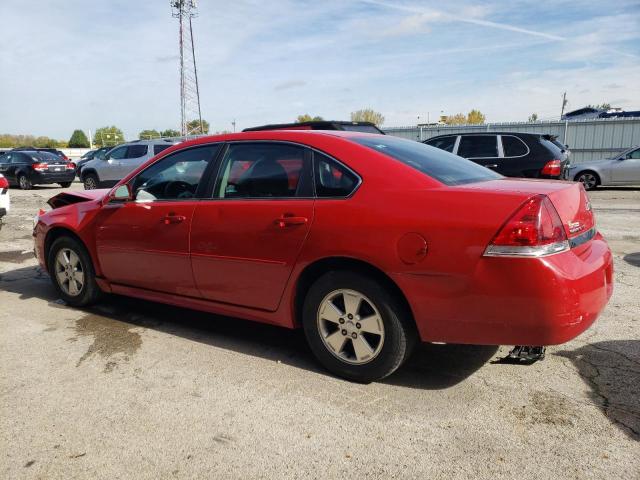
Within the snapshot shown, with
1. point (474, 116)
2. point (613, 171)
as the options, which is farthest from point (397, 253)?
point (474, 116)

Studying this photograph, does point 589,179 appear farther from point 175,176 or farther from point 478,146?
point 175,176

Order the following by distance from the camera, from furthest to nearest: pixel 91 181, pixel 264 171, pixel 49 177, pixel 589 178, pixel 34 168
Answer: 1. pixel 49 177
2. pixel 34 168
3. pixel 91 181
4. pixel 589 178
5. pixel 264 171

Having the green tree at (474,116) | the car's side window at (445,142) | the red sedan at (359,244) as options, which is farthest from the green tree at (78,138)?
the red sedan at (359,244)

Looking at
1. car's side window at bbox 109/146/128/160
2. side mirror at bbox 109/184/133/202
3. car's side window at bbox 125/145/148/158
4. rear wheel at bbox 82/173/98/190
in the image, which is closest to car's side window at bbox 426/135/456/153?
side mirror at bbox 109/184/133/202

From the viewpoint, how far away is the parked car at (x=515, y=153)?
10.0m

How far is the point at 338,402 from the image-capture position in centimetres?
302

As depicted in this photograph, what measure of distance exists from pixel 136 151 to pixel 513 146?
1230 cm

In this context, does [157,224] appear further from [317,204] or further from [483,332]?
[483,332]

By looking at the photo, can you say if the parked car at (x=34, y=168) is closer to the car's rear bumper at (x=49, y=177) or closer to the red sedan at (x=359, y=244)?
the car's rear bumper at (x=49, y=177)

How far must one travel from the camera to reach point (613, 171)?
15.6 metres

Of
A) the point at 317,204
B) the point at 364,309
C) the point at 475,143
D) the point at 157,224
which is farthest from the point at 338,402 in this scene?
the point at 475,143

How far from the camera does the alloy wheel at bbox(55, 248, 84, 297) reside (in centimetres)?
479

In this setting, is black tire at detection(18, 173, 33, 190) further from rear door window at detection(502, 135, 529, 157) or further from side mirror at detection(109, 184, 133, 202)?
side mirror at detection(109, 184, 133, 202)

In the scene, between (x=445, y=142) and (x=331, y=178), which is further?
(x=445, y=142)
